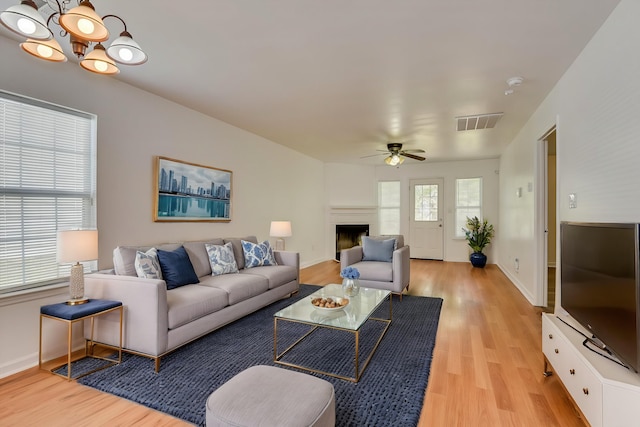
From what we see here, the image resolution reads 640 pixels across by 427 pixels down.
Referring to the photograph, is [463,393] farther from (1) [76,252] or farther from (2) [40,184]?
(2) [40,184]

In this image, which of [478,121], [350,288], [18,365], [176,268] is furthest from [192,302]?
[478,121]

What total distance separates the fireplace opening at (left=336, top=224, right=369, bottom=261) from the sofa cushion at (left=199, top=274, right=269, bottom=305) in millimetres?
4217

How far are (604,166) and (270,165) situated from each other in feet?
14.4

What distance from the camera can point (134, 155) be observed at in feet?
10.6

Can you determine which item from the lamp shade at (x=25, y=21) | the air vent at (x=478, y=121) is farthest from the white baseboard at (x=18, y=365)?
the air vent at (x=478, y=121)

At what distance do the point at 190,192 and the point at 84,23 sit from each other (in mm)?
2597

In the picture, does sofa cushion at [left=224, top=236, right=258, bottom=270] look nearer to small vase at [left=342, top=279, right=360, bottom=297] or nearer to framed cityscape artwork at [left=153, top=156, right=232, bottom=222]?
framed cityscape artwork at [left=153, top=156, right=232, bottom=222]

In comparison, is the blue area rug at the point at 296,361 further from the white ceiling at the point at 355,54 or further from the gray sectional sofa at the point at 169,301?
the white ceiling at the point at 355,54

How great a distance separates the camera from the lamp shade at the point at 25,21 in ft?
4.35

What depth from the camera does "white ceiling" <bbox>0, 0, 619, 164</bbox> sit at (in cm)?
199

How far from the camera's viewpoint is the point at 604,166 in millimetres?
2199

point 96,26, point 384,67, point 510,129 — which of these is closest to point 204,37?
point 96,26

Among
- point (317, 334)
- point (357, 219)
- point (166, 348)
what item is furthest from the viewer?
point (357, 219)

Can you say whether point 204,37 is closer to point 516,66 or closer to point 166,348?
point 166,348
